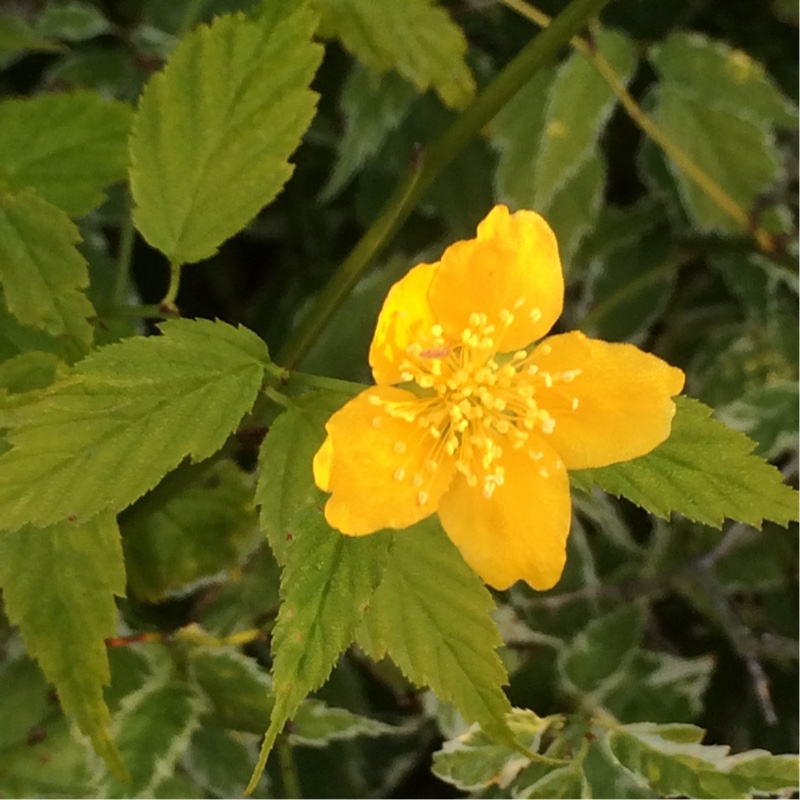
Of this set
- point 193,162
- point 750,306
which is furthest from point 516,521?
point 750,306

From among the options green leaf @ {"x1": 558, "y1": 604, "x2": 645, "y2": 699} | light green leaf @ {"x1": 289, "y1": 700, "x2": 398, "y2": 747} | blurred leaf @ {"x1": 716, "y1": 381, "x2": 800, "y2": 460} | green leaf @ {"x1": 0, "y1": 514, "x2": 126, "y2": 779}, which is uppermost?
blurred leaf @ {"x1": 716, "y1": 381, "x2": 800, "y2": 460}

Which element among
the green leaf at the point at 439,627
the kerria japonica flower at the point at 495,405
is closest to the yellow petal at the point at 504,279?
the kerria japonica flower at the point at 495,405

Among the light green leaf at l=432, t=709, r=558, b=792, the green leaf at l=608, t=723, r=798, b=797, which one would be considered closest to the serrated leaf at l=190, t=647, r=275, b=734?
the light green leaf at l=432, t=709, r=558, b=792

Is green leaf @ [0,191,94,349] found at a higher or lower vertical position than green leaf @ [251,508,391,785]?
lower

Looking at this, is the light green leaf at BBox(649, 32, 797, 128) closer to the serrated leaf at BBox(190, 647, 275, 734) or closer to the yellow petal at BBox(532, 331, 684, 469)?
the yellow petal at BBox(532, 331, 684, 469)

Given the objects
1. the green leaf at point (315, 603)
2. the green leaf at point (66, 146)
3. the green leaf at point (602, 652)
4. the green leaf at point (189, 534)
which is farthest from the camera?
the green leaf at point (602, 652)

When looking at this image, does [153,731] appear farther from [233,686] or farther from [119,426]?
[119,426]

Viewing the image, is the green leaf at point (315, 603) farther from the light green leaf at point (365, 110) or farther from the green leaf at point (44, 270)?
the light green leaf at point (365, 110)
